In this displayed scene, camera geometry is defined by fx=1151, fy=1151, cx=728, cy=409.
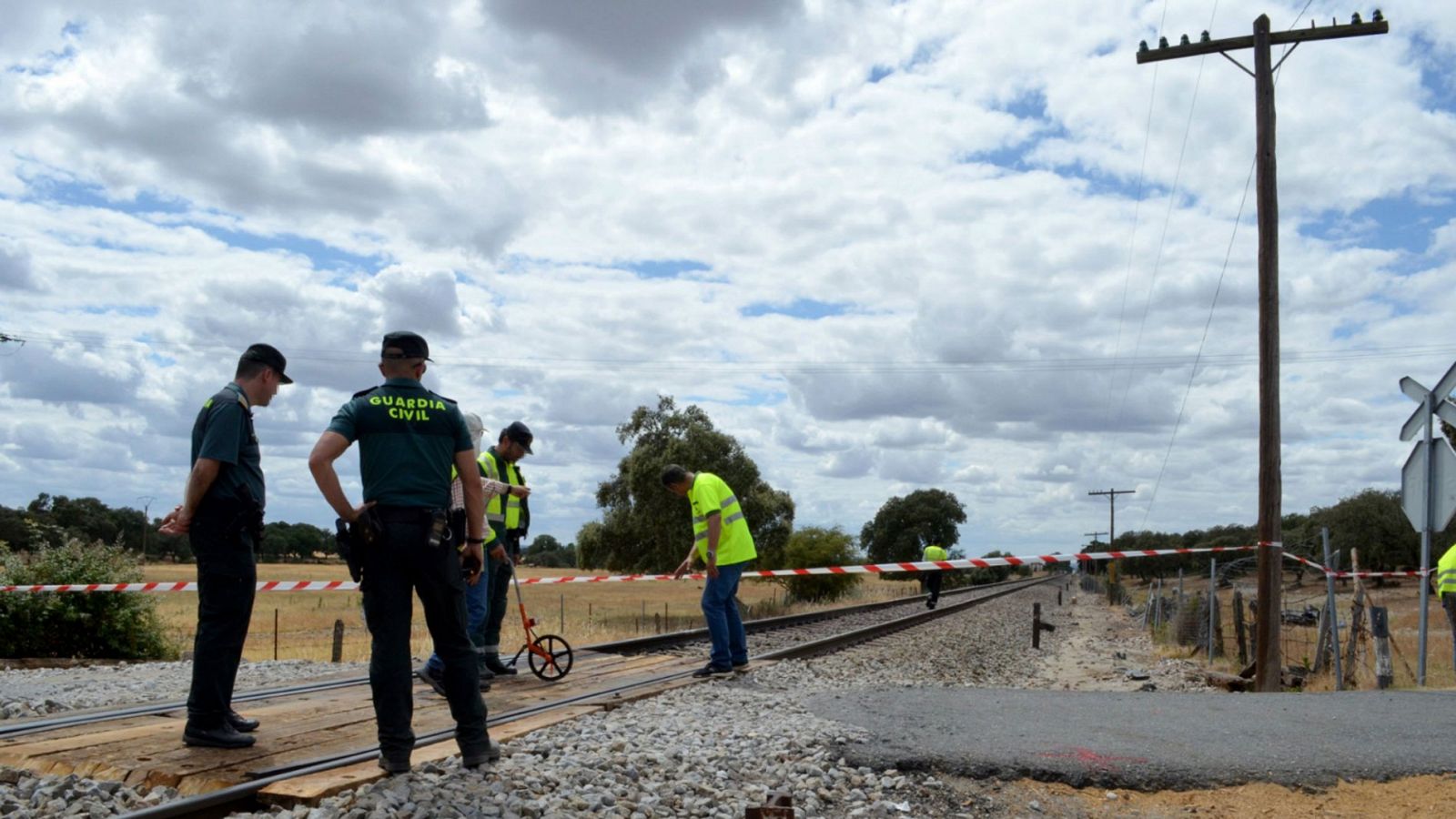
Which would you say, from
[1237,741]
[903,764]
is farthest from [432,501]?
[1237,741]

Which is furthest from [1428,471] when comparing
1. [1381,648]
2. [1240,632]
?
[1240,632]

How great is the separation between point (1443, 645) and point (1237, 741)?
16.6 metres

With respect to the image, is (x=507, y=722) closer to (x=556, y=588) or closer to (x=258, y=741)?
(x=258, y=741)

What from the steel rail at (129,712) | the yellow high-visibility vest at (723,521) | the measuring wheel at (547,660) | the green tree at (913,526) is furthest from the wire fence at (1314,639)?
the green tree at (913,526)

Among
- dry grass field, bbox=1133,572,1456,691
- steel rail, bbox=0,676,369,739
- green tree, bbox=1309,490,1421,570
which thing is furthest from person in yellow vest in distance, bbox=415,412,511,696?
green tree, bbox=1309,490,1421,570

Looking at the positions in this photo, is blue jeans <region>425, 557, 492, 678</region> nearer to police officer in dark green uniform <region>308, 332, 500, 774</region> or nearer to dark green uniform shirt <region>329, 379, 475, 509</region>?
police officer in dark green uniform <region>308, 332, 500, 774</region>

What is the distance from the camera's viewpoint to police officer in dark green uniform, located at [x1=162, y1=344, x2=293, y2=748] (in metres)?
5.75

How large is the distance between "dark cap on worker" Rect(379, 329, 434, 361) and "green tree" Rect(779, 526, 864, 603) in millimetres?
30200

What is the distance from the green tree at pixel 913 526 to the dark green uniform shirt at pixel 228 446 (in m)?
93.1

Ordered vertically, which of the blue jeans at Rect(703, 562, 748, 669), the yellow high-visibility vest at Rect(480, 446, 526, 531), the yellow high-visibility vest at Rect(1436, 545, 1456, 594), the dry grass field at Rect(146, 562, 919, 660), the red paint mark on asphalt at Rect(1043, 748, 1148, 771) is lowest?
the dry grass field at Rect(146, 562, 919, 660)

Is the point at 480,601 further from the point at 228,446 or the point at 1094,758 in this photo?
the point at 1094,758

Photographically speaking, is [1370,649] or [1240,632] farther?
[1240,632]

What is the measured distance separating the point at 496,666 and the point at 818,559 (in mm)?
30799

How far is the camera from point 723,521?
10047mm
